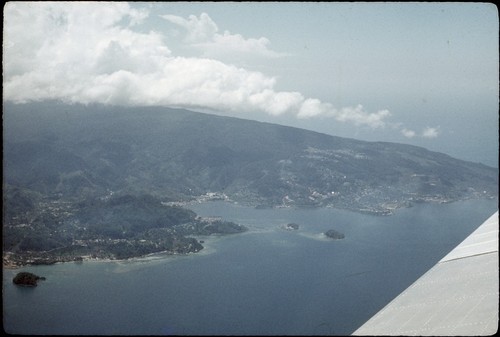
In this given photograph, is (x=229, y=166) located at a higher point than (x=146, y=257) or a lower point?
higher

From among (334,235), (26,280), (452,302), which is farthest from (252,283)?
(452,302)

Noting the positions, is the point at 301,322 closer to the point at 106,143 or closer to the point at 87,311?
the point at 87,311

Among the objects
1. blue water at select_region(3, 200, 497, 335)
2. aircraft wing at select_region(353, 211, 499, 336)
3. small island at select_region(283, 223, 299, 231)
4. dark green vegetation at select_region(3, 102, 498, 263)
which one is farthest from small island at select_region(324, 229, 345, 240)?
aircraft wing at select_region(353, 211, 499, 336)

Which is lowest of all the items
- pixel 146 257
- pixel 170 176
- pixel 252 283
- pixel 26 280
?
pixel 252 283

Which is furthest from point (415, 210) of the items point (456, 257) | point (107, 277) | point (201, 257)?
point (456, 257)

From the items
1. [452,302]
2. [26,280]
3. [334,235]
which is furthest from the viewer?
[334,235]

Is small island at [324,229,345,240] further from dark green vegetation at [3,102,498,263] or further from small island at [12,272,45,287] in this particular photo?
small island at [12,272,45,287]

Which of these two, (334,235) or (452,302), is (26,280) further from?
(334,235)
